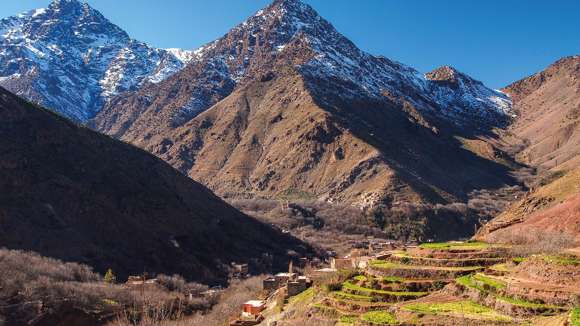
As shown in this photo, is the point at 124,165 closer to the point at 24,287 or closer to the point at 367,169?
the point at 24,287

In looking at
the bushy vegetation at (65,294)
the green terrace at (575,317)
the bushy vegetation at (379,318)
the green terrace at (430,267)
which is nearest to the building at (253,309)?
the bushy vegetation at (65,294)

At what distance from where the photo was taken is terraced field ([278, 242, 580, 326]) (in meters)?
30.6

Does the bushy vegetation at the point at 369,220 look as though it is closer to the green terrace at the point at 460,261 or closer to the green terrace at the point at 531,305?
the green terrace at the point at 460,261

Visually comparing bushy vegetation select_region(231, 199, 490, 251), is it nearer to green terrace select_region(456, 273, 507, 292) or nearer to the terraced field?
the terraced field

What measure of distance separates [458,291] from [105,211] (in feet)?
234

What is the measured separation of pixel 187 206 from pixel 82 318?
55.2 meters

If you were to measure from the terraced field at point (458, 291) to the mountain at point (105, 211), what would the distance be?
50950 mm

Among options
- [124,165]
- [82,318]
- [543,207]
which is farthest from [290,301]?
[124,165]

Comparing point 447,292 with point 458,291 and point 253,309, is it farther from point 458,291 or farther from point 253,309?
point 253,309

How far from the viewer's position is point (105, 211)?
96.0 metres

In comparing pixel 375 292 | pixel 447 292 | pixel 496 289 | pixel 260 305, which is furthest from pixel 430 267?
pixel 260 305

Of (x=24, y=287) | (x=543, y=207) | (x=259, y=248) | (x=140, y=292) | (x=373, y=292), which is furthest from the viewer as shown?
(x=259, y=248)

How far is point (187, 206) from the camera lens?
11262 cm

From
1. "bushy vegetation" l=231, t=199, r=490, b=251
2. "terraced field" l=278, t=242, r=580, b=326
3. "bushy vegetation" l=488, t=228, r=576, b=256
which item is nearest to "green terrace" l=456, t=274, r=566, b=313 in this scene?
"terraced field" l=278, t=242, r=580, b=326
